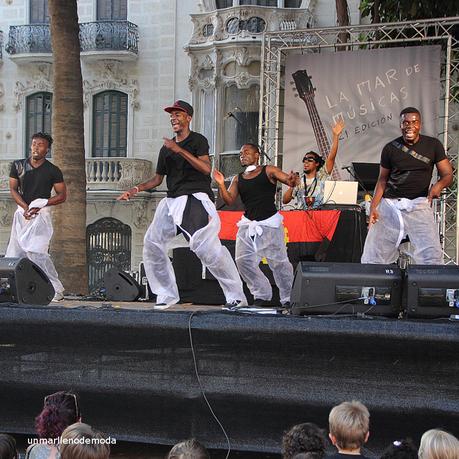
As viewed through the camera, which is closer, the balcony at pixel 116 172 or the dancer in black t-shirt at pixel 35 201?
the dancer in black t-shirt at pixel 35 201

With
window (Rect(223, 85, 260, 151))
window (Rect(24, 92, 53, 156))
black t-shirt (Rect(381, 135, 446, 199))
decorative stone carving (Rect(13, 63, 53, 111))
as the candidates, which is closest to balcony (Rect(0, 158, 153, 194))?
window (Rect(24, 92, 53, 156))

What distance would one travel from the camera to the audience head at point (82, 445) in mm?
3340

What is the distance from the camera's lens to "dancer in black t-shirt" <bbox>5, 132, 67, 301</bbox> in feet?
24.8

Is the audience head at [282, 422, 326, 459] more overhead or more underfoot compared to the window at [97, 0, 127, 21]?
more underfoot

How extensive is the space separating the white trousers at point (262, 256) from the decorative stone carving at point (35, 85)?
17.2 metres

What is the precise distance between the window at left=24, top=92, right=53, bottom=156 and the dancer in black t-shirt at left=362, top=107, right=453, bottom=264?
1847 cm

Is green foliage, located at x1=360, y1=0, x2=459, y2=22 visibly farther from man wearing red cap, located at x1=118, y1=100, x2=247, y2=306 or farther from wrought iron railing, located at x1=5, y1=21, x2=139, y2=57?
wrought iron railing, located at x1=5, y1=21, x2=139, y2=57

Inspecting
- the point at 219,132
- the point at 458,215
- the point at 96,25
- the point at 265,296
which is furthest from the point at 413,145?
the point at 96,25

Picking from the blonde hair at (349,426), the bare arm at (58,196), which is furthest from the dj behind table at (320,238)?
the blonde hair at (349,426)

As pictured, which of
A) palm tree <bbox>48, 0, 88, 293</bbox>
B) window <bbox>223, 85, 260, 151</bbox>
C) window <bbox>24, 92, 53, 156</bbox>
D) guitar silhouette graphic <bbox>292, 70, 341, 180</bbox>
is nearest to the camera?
palm tree <bbox>48, 0, 88, 293</bbox>

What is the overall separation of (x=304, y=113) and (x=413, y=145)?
7.60 meters

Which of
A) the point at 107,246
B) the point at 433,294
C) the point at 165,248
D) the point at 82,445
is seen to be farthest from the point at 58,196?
the point at 107,246

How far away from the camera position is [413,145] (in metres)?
6.23

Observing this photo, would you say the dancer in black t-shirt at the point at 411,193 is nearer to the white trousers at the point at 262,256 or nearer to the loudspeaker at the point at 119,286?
the white trousers at the point at 262,256
